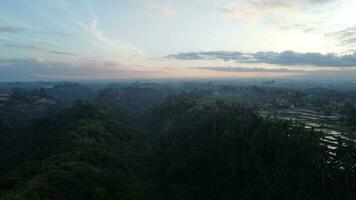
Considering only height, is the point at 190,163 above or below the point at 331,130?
below

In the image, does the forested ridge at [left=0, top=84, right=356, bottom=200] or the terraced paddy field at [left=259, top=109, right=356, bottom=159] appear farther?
the terraced paddy field at [left=259, top=109, right=356, bottom=159]

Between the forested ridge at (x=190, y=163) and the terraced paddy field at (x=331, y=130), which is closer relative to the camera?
the forested ridge at (x=190, y=163)

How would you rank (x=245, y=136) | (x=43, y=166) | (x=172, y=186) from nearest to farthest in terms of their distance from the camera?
(x=43, y=166) < (x=172, y=186) < (x=245, y=136)

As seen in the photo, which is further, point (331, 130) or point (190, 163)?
point (331, 130)

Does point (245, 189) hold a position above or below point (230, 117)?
below

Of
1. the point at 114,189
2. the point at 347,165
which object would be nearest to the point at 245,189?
the point at 347,165

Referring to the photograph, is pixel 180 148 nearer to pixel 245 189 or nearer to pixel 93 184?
pixel 245 189

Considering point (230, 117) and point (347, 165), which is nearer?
point (347, 165)

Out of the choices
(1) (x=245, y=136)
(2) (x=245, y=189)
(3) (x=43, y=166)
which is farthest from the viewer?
(1) (x=245, y=136)
